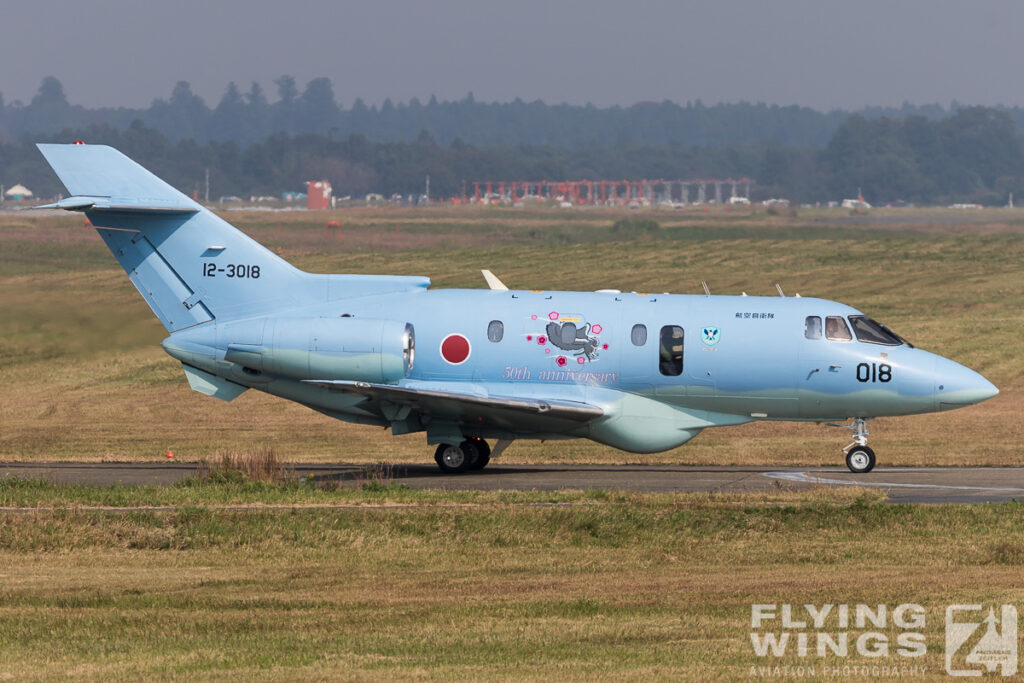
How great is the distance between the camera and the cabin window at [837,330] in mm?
26719

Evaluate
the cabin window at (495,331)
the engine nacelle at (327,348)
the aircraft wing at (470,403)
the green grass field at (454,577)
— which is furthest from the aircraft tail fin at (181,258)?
the green grass field at (454,577)

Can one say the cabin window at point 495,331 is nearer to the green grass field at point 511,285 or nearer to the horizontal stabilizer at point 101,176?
the green grass field at point 511,285

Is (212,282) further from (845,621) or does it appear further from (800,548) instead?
(845,621)

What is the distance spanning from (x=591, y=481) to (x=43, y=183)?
16002cm

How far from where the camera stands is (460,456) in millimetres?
27672

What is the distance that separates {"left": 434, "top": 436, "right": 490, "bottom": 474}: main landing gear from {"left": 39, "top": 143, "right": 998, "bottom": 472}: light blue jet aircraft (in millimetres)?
28

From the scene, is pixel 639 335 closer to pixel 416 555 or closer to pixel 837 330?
pixel 837 330

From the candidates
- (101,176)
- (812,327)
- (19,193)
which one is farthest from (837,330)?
(19,193)

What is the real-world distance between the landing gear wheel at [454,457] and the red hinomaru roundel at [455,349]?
5.82 feet

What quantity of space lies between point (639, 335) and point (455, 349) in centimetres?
353

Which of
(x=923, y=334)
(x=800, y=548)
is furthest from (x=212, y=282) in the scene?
(x=923, y=334)

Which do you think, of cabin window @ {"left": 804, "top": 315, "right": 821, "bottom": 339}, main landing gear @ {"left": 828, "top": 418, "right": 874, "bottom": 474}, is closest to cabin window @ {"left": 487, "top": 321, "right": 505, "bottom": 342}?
cabin window @ {"left": 804, "top": 315, "right": 821, "bottom": 339}

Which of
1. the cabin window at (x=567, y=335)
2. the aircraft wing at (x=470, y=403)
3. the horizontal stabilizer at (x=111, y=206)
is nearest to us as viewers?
the aircraft wing at (x=470, y=403)

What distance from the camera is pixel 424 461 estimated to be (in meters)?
30.4
